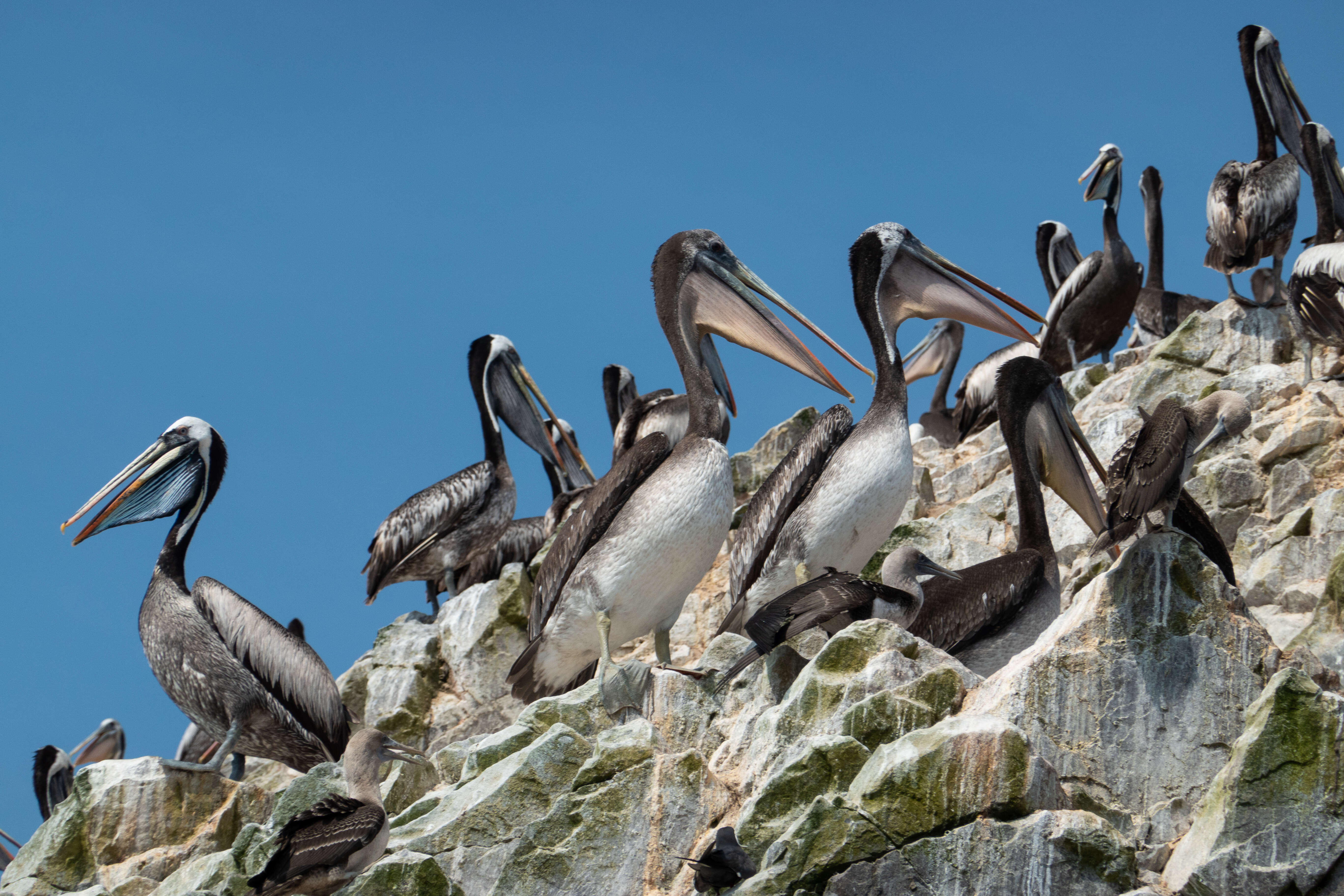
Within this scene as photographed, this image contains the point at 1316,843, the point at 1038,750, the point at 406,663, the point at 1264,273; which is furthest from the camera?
the point at 1264,273

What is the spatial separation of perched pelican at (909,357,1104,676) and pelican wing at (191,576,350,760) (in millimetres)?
3843

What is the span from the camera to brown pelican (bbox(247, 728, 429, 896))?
5473 millimetres

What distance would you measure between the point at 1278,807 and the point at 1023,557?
2320 millimetres

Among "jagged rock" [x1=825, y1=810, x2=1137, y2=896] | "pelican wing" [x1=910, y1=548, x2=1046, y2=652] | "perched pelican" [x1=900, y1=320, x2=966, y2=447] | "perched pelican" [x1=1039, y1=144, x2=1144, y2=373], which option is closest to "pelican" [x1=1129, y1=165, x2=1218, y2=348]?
"perched pelican" [x1=1039, y1=144, x2=1144, y2=373]

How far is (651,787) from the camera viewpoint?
5.49 m

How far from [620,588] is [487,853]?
2.17 metres

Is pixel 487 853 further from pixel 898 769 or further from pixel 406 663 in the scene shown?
pixel 406 663

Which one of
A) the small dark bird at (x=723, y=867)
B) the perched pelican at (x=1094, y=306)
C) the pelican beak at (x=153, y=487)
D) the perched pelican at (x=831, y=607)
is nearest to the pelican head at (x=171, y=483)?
the pelican beak at (x=153, y=487)

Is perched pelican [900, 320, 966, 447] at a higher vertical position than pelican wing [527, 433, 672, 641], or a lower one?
higher

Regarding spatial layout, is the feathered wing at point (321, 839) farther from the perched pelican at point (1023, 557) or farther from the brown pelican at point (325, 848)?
the perched pelican at point (1023, 557)

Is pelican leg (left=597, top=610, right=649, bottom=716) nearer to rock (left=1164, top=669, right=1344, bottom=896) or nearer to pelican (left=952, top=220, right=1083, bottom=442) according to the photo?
rock (left=1164, top=669, right=1344, bottom=896)

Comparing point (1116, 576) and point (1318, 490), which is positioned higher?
point (1318, 490)

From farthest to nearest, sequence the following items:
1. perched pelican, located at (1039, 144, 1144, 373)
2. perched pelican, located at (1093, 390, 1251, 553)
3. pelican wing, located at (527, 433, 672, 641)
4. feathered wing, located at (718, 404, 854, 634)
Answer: perched pelican, located at (1039, 144, 1144, 373)
feathered wing, located at (718, 404, 854, 634)
pelican wing, located at (527, 433, 672, 641)
perched pelican, located at (1093, 390, 1251, 553)

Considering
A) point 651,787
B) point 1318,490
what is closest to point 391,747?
point 651,787
